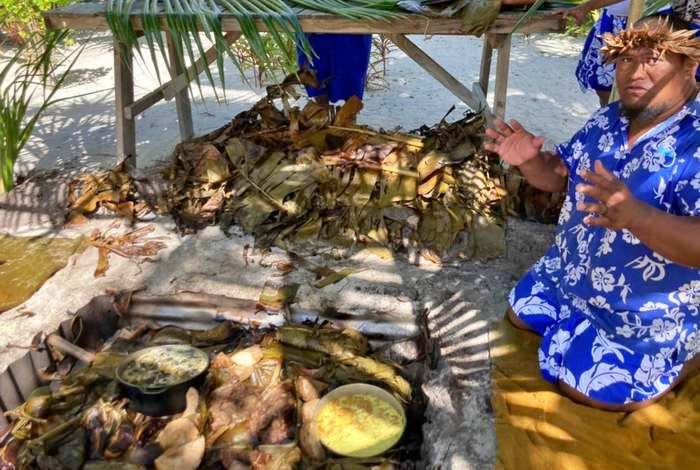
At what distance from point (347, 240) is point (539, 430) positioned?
1.62m

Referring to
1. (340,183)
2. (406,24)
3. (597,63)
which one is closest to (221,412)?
(340,183)

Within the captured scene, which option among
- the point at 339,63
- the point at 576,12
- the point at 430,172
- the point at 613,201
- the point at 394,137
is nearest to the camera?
the point at 613,201

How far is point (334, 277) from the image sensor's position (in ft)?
10.1

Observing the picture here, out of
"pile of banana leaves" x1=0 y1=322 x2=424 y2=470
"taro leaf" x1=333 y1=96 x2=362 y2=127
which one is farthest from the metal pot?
"taro leaf" x1=333 y1=96 x2=362 y2=127

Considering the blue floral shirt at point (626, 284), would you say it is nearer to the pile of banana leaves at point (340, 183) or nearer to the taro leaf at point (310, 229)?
the pile of banana leaves at point (340, 183)

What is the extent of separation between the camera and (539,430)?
2.13 m

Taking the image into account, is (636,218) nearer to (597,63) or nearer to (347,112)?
(597,63)

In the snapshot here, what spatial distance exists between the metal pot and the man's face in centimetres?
191

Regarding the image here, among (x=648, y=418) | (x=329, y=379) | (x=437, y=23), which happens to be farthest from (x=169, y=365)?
(x=437, y=23)

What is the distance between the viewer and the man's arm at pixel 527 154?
228 centimetres

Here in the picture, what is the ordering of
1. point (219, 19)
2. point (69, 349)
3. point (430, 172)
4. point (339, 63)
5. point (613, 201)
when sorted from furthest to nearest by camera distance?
point (339, 63)
point (430, 172)
point (219, 19)
point (69, 349)
point (613, 201)

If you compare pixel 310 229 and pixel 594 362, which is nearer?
pixel 594 362

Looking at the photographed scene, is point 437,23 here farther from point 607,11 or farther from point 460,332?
point 460,332

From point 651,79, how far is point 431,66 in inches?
73.7
